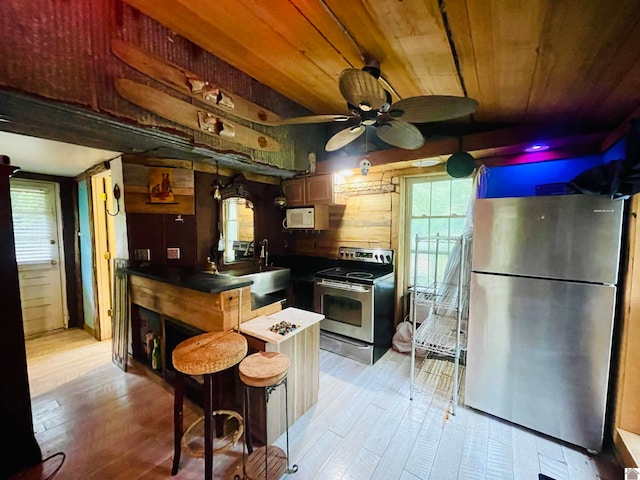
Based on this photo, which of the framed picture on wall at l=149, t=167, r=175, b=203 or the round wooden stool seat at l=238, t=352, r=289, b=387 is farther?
the framed picture on wall at l=149, t=167, r=175, b=203

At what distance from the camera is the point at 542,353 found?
1799 millimetres

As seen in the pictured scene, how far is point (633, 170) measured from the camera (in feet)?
4.61

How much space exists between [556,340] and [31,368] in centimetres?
473

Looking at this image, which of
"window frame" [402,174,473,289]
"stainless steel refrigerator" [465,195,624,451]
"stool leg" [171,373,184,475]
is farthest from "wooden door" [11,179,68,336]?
"stainless steel refrigerator" [465,195,624,451]

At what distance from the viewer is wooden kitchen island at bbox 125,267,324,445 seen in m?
1.76

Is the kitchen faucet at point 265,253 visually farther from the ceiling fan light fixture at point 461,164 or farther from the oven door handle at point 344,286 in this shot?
the ceiling fan light fixture at point 461,164

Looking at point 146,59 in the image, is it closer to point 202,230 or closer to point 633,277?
point 202,230

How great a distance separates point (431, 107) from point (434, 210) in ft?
5.74

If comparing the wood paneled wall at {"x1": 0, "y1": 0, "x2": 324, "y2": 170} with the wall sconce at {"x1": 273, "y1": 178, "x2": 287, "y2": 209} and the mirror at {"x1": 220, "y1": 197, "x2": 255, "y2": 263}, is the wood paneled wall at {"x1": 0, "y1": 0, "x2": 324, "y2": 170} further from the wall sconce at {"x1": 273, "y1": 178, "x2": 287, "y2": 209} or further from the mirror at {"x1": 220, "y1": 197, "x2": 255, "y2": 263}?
the wall sconce at {"x1": 273, "y1": 178, "x2": 287, "y2": 209}

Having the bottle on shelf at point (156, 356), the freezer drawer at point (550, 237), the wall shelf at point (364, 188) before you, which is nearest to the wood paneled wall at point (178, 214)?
the bottle on shelf at point (156, 356)

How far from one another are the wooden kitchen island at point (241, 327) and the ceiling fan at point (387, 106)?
52.4 inches

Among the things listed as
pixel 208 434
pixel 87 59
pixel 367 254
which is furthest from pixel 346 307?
pixel 87 59

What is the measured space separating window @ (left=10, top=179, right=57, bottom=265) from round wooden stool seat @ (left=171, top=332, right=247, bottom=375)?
3.45 meters

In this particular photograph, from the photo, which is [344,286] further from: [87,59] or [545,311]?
[87,59]
